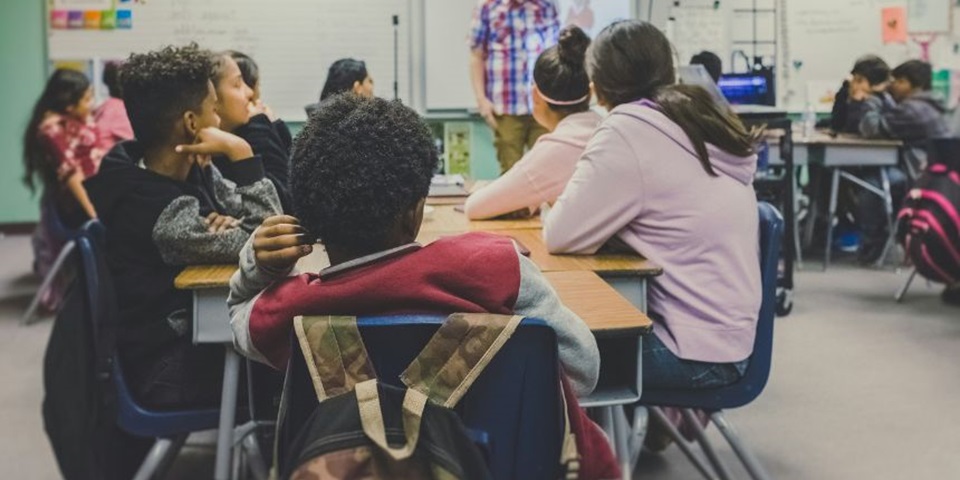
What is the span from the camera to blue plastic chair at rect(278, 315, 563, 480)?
1.17 metres

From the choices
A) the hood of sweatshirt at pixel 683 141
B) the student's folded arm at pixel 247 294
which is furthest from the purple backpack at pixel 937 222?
the student's folded arm at pixel 247 294

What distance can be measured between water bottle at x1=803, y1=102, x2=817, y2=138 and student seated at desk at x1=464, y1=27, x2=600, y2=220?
3.73 metres

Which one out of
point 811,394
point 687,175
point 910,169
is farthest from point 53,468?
point 910,169

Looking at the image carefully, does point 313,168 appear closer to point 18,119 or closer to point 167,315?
point 167,315

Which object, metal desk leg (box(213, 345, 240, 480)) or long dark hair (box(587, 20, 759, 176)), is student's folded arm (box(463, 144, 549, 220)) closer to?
long dark hair (box(587, 20, 759, 176))

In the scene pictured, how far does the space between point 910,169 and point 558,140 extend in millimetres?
3944

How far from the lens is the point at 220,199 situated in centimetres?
219

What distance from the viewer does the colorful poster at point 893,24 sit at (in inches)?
296

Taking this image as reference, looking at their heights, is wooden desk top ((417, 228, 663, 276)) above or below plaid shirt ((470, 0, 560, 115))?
below

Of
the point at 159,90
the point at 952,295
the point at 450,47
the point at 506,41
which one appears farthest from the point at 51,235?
the point at 952,295

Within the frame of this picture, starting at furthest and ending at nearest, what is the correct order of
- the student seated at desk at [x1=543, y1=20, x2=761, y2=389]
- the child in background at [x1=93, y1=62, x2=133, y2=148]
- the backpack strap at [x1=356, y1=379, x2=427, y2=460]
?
the child in background at [x1=93, y1=62, x2=133, y2=148]
the student seated at desk at [x1=543, y1=20, x2=761, y2=389]
the backpack strap at [x1=356, y1=379, x2=427, y2=460]

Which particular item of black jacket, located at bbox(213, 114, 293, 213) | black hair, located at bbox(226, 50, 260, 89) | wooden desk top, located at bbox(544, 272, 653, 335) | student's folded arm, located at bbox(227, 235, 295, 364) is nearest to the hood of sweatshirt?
wooden desk top, located at bbox(544, 272, 653, 335)

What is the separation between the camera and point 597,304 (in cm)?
171

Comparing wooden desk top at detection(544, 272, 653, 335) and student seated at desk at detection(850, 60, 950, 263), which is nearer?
wooden desk top at detection(544, 272, 653, 335)
